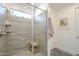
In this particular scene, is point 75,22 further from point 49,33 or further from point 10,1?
point 10,1

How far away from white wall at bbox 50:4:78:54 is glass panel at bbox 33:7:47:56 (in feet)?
0.31

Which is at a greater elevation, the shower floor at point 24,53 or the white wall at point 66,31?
the white wall at point 66,31

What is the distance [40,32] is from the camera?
128 cm

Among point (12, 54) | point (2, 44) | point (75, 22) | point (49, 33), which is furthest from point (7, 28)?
point (75, 22)

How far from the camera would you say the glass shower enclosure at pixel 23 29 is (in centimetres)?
125

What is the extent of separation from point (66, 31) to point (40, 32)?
0.94 ft

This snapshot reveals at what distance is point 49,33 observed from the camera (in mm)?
1283

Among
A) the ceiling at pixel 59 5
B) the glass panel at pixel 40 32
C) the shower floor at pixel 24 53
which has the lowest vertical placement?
the shower floor at pixel 24 53

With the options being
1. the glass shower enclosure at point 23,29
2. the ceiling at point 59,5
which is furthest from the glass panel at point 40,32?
the ceiling at point 59,5

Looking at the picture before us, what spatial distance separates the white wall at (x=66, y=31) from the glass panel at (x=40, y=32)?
95mm

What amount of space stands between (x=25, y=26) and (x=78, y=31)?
0.59m

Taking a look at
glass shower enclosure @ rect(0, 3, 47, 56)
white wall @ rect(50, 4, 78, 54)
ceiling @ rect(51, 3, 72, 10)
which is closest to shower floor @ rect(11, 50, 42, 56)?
glass shower enclosure @ rect(0, 3, 47, 56)

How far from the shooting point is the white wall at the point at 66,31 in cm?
126

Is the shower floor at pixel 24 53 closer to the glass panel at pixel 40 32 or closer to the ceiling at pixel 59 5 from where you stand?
the glass panel at pixel 40 32
